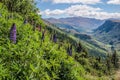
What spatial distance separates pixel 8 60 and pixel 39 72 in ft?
5.32

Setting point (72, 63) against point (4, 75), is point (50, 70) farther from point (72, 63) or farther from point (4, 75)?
point (4, 75)

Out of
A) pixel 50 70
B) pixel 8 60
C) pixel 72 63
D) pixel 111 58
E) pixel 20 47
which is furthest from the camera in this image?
pixel 111 58

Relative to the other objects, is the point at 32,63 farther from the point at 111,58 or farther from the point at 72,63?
the point at 111,58

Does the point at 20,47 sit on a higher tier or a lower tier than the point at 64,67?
higher

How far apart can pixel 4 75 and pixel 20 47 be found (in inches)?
121

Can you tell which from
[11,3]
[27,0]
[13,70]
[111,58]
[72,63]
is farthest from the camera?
[111,58]

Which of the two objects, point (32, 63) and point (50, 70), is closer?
point (32, 63)

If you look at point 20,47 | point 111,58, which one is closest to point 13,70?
point 20,47

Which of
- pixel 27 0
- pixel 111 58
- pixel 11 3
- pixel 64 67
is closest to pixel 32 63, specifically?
pixel 64 67

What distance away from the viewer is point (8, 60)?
45.6 ft

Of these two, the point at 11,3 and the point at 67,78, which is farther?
the point at 11,3

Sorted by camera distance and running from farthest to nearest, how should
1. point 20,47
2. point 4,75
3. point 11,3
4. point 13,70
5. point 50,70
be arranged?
point 11,3 < point 50,70 < point 20,47 < point 13,70 < point 4,75

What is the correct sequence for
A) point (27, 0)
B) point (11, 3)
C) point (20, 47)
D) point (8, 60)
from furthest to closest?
point (27, 0)
point (11, 3)
point (20, 47)
point (8, 60)

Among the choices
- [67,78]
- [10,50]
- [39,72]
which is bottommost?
[67,78]
